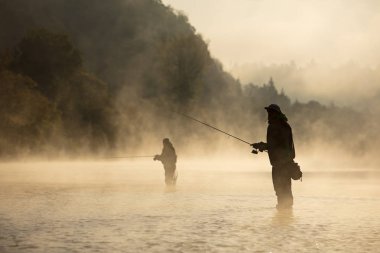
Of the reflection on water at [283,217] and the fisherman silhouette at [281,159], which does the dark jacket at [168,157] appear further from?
the reflection on water at [283,217]

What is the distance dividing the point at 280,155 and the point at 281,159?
0.09m

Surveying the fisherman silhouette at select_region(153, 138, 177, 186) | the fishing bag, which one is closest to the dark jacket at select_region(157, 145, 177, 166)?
the fisherman silhouette at select_region(153, 138, 177, 186)

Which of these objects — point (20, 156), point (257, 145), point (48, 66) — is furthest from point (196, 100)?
point (257, 145)

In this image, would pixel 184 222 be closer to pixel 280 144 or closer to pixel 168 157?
pixel 280 144

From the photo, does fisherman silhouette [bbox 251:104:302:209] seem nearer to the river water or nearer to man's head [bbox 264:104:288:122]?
man's head [bbox 264:104:288:122]

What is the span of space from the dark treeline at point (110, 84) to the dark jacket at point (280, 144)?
151 ft

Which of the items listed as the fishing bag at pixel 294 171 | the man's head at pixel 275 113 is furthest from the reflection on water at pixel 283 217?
the man's head at pixel 275 113

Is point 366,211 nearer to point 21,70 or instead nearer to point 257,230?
point 257,230

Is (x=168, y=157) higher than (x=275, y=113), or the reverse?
(x=275, y=113)

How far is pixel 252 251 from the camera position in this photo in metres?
9.39

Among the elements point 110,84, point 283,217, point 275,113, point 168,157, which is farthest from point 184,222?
point 110,84

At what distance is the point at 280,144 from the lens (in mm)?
15188

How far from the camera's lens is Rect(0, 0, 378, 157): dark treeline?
6209 cm

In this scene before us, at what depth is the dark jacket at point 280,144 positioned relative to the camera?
15.1m
